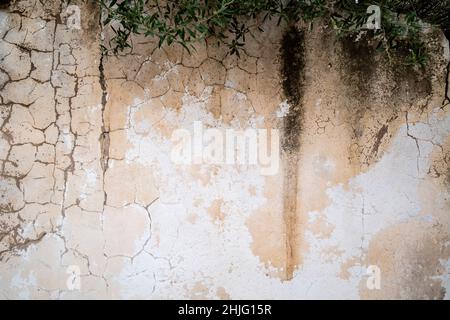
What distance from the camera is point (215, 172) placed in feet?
8.02

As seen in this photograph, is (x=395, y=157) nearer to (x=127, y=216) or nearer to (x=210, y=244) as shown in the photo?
(x=210, y=244)

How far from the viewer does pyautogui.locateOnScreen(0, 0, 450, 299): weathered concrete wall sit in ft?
7.77

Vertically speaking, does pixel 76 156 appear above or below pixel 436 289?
above

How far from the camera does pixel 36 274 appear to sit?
7.83ft

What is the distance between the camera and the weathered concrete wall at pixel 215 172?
2367mm

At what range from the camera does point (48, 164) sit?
7.78 ft

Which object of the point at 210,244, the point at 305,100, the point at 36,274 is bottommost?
the point at 36,274

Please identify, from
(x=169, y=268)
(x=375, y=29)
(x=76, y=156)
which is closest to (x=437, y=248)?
(x=375, y=29)

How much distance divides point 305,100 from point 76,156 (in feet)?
4.30

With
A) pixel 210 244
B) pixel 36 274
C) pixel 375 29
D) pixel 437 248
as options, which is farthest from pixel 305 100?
pixel 36 274

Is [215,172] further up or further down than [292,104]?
further down
